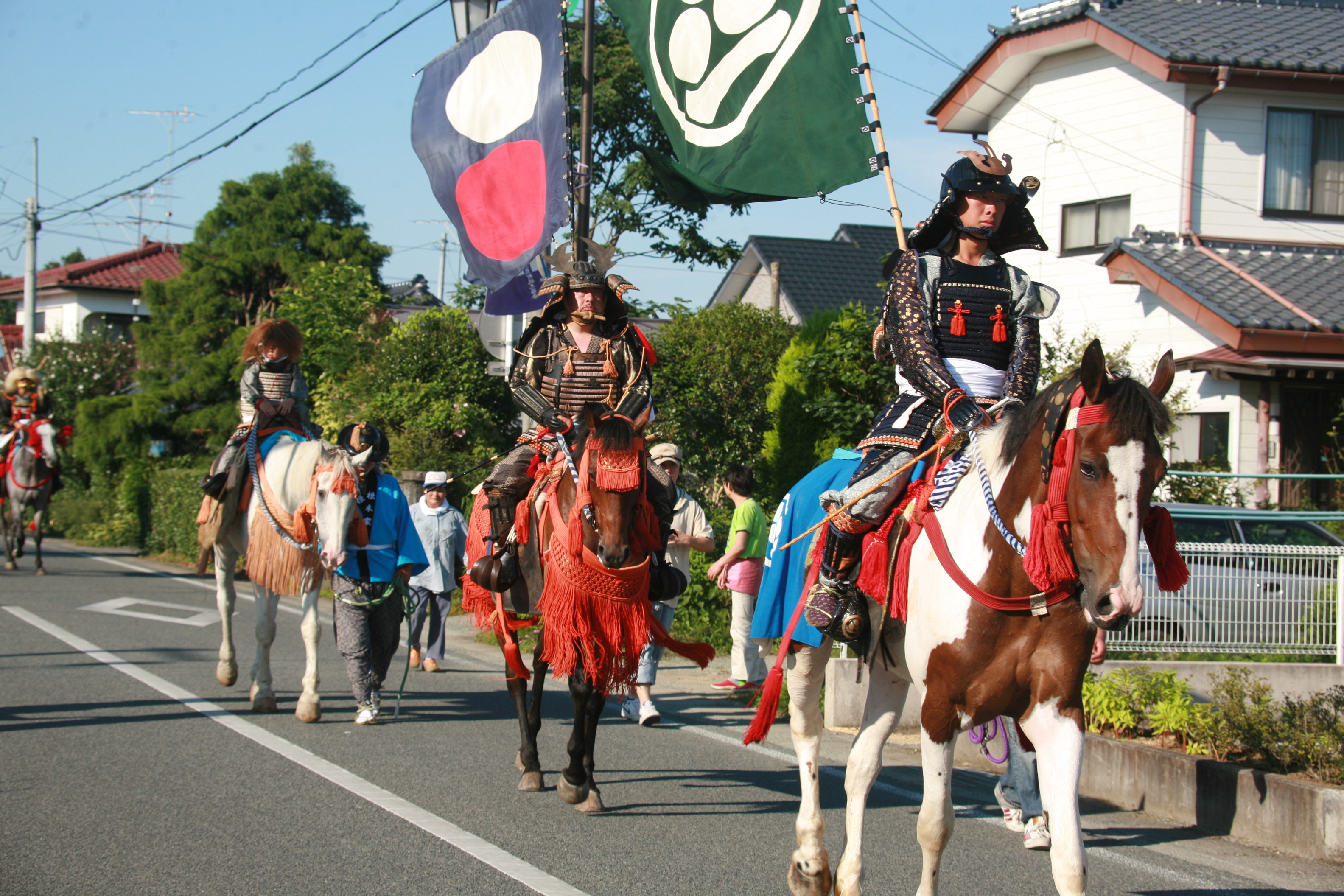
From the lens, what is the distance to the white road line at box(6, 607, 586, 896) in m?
5.25

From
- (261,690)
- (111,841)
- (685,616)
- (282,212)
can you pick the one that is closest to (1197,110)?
(685,616)

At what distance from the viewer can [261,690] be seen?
902 cm

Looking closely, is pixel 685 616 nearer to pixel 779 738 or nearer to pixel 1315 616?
pixel 779 738

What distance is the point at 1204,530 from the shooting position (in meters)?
9.59

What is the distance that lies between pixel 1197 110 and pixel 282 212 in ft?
72.3

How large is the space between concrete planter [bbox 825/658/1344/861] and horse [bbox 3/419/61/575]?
1797 centimetres

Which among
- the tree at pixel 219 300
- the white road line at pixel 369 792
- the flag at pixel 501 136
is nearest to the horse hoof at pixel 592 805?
the white road line at pixel 369 792

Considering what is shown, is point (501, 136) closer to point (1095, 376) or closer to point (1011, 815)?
→ point (1011, 815)

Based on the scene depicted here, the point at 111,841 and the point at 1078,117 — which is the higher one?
the point at 1078,117

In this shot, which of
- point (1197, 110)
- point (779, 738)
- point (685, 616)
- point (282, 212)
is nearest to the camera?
point (779, 738)

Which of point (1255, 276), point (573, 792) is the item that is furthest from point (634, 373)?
point (1255, 276)

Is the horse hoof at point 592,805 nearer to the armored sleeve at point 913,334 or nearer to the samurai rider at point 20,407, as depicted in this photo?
the armored sleeve at point 913,334

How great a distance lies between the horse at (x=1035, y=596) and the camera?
144 inches

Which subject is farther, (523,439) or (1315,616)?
(1315,616)
